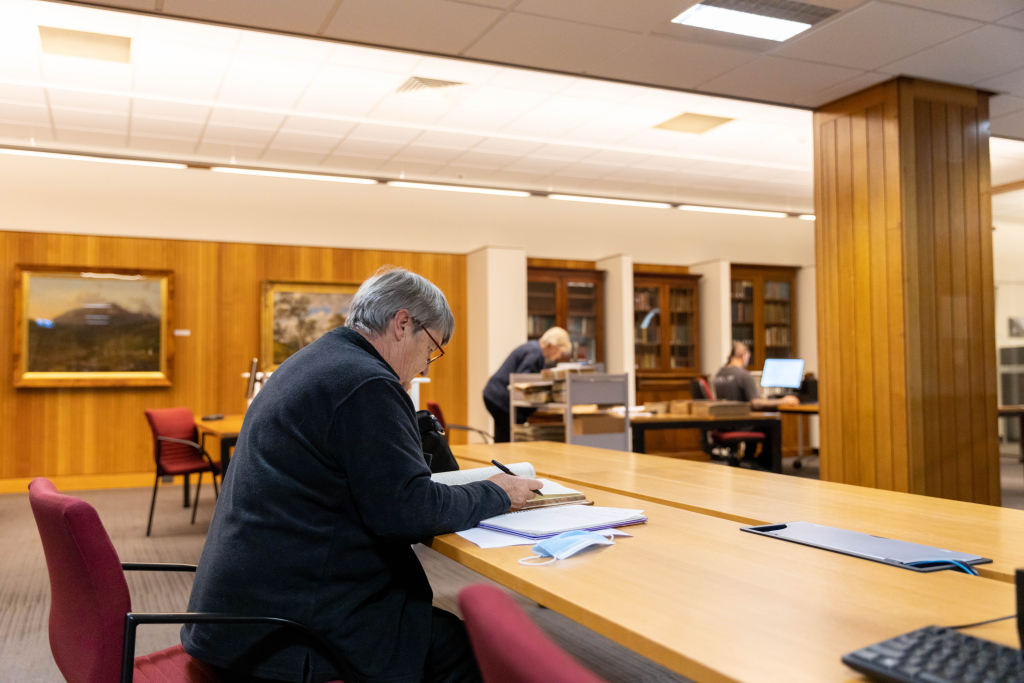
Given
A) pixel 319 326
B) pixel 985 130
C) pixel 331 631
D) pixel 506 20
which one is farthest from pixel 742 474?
pixel 319 326

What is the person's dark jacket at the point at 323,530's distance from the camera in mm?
1485

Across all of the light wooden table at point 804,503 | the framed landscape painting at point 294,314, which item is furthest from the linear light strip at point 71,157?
the light wooden table at point 804,503

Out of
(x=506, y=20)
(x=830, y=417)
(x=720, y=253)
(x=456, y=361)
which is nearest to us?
(x=506, y=20)

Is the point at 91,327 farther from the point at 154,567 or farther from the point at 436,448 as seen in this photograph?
the point at 154,567

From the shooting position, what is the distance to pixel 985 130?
5.20 m

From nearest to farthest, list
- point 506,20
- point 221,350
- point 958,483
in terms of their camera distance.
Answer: point 506,20 → point 958,483 → point 221,350

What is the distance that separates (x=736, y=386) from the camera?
7.74 metres

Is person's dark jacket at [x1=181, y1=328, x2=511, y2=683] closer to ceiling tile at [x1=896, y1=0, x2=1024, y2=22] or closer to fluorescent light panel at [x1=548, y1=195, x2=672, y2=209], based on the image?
ceiling tile at [x1=896, y1=0, x2=1024, y2=22]

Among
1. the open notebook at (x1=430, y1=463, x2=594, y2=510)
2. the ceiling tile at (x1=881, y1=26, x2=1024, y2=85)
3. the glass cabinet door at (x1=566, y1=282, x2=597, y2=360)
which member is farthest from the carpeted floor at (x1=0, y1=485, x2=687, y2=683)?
the glass cabinet door at (x1=566, y1=282, x2=597, y2=360)

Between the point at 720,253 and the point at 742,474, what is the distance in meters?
8.37

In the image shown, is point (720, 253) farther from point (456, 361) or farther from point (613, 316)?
point (456, 361)

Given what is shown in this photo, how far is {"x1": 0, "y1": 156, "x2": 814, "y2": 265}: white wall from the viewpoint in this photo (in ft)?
24.8

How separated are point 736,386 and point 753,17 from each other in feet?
14.2

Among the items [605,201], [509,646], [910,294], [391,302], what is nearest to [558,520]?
[391,302]
